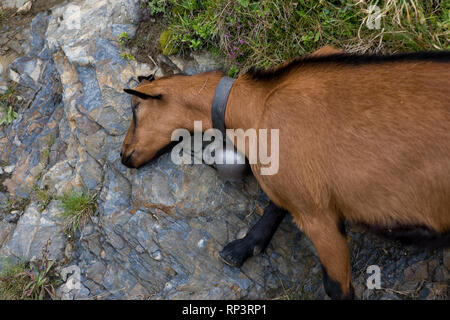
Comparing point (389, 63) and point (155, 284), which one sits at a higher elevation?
point (389, 63)

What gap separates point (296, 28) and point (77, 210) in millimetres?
2374

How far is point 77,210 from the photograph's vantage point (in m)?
3.67

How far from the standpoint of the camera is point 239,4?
3783 mm

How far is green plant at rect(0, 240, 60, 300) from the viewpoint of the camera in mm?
3432

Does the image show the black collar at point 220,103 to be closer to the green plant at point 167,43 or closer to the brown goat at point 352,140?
the brown goat at point 352,140

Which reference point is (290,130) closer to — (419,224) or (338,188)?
(338,188)

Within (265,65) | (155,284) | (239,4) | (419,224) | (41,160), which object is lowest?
(155,284)

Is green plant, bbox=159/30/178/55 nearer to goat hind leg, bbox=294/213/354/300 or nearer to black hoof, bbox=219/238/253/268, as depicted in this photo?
black hoof, bbox=219/238/253/268

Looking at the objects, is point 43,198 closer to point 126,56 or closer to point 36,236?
point 36,236

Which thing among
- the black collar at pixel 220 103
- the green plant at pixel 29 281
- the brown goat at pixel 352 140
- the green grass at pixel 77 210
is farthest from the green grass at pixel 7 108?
the brown goat at pixel 352 140

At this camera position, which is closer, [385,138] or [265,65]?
[385,138]

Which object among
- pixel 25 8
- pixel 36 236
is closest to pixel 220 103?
pixel 36 236
